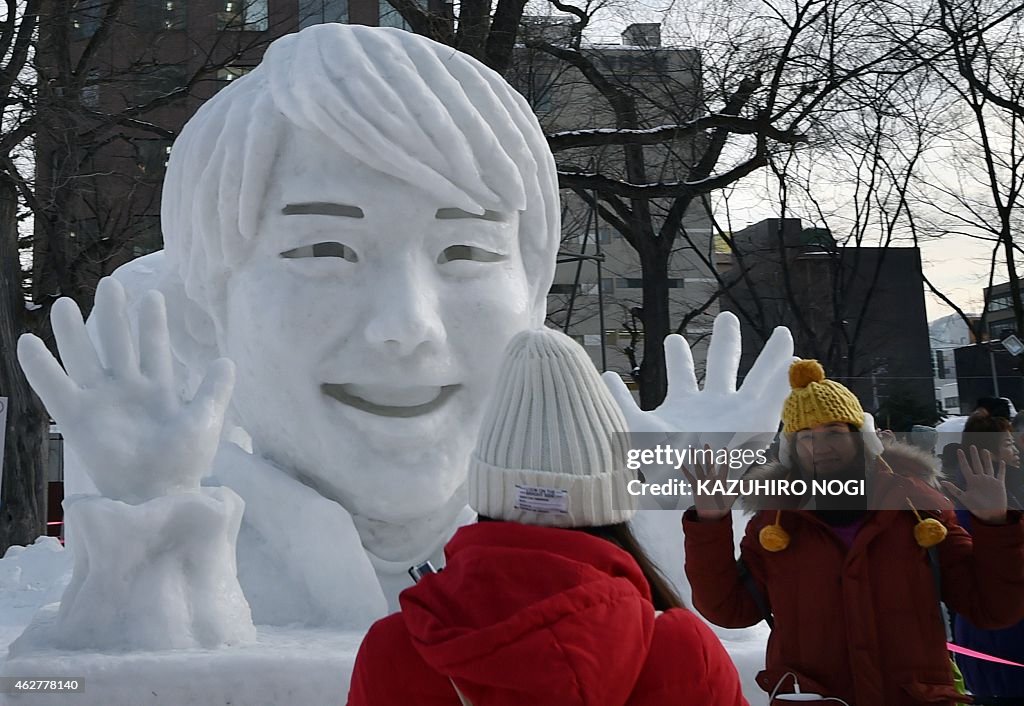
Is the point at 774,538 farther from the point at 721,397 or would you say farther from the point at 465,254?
the point at 721,397

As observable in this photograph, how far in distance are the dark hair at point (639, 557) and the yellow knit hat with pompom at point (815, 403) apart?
2.65ft

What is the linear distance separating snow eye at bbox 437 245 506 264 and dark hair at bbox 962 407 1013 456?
154cm

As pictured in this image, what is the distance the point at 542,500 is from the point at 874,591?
3.15 ft

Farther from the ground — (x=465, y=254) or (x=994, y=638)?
(x=465, y=254)

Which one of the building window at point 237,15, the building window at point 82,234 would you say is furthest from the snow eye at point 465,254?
the building window at point 82,234

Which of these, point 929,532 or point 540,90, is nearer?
point 929,532

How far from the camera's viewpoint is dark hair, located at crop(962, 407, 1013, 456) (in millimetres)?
2509

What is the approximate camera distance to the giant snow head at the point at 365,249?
10.3ft

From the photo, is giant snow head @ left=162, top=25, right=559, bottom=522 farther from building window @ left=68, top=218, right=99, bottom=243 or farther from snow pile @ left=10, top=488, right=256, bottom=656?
building window @ left=68, top=218, right=99, bottom=243

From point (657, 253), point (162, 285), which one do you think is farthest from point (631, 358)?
point (162, 285)

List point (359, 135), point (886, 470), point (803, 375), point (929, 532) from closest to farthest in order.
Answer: point (929, 532) → point (886, 470) → point (803, 375) → point (359, 135)

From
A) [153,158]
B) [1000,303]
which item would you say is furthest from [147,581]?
[1000,303]

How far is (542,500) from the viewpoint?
1.50 meters

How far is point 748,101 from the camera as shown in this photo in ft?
29.1
